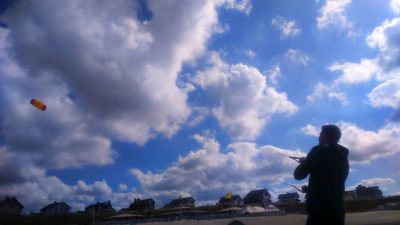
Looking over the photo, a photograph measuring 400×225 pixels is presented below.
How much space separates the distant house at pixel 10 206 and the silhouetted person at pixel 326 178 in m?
91.6

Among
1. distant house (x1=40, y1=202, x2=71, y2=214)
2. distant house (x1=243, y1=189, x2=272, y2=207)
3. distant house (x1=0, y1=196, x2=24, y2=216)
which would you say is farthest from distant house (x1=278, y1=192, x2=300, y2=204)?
distant house (x1=0, y1=196, x2=24, y2=216)

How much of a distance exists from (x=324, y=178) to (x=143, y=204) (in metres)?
105

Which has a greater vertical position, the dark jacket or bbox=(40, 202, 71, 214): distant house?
bbox=(40, 202, 71, 214): distant house

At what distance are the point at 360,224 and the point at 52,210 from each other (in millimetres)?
90320

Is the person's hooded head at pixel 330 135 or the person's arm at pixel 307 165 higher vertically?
the person's hooded head at pixel 330 135

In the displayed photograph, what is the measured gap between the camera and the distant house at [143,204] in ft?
339

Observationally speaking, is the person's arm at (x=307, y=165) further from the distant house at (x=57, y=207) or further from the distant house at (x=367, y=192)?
the distant house at (x=367, y=192)

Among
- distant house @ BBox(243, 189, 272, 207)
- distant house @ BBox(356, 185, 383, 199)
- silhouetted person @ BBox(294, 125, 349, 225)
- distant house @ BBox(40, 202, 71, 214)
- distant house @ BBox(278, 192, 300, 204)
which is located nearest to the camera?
silhouetted person @ BBox(294, 125, 349, 225)

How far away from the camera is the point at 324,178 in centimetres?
342

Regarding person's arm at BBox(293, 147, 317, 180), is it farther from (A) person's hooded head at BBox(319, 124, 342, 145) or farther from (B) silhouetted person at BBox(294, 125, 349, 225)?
(A) person's hooded head at BBox(319, 124, 342, 145)

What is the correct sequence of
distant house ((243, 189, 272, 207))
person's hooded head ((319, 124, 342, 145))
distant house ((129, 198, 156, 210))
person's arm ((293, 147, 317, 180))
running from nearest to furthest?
1. person's arm ((293, 147, 317, 180))
2. person's hooded head ((319, 124, 342, 145))
3. distant house ((243, 189, 272, 207))
4. distant house ((129, 198, 156, 210))

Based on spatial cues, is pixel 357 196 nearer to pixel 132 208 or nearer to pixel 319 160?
pixel 132 208

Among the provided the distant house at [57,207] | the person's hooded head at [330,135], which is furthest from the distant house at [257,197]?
the person's hooded head at [330,135]

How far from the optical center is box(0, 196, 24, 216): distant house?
82625mm
